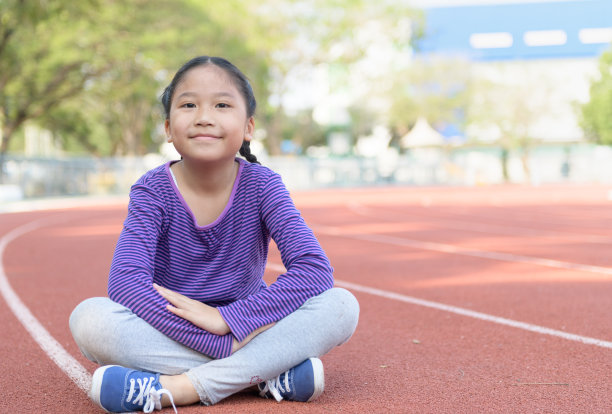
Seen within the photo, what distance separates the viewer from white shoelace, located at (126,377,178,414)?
2.76 metres

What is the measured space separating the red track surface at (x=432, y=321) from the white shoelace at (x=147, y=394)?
16 centimetres

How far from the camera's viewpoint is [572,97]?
46375mm

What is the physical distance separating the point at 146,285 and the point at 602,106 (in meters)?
30.9

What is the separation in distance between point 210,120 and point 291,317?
81 cm

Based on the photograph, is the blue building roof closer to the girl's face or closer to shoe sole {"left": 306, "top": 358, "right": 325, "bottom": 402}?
the girl's face

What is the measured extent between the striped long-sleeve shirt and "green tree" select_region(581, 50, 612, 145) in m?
28.8

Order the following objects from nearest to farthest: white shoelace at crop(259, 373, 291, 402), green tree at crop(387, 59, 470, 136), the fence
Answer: white shoelace at crop(259, 373, 291, 402)
the fence
green tree at crop(387, 59, 470, 136)

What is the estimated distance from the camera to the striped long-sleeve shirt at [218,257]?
2.89m

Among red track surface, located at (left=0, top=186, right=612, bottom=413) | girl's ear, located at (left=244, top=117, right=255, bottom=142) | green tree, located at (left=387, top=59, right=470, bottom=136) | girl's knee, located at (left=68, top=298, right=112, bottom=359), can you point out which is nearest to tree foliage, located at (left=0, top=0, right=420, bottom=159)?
green tree, located at (left=387, top=59, right=470, bottom=136)

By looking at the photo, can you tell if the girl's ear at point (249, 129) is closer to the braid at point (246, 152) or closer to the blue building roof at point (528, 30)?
the braid at point (246, 152)

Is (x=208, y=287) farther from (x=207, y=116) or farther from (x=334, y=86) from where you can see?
(x=334, y=86)

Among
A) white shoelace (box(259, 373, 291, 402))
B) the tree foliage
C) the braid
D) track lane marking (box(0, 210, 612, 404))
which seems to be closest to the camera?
white shoelace (box(259, 373, 291, 402))

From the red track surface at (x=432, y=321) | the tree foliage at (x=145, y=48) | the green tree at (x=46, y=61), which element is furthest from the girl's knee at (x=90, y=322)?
the green tree at (x=46, y=61)

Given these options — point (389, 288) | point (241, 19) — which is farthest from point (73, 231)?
point (241, 19)
